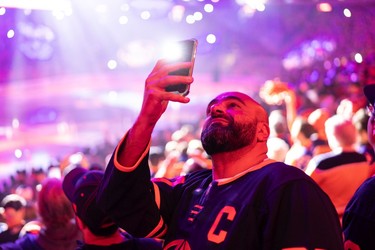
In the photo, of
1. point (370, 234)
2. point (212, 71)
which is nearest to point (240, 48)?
point (212, 71)

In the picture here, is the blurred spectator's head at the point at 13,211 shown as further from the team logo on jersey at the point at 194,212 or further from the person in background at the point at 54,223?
the team logo on jersey at the point at 194,212

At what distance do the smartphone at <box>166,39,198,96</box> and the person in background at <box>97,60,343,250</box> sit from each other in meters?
0.03

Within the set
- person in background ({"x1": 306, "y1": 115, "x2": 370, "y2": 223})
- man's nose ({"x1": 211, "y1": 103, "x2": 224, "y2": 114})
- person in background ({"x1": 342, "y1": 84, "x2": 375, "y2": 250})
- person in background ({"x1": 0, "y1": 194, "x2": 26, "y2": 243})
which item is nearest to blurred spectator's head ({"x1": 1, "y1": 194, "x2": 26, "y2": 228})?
person in background ({"x1": 0, "y1": 194, "x2": 26, "y2": 243})

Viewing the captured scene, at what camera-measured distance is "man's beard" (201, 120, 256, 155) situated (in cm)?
201

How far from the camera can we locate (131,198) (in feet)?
6.83

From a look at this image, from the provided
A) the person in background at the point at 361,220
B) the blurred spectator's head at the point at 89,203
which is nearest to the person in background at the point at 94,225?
the blurred spectator's head at the point at 89,203

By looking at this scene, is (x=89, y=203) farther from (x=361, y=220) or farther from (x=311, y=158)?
(x=311, y=158)

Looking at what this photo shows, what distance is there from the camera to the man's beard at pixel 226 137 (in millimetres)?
2012

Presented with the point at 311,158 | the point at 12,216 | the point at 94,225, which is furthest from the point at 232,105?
the point at 311,158

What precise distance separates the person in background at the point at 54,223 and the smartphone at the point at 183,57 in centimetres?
141

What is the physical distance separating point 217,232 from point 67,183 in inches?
47.5

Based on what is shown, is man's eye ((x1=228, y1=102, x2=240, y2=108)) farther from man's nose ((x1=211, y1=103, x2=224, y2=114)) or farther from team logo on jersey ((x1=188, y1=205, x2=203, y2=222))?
team logo on jersey ((x1=188, y1=205, x2=203, y2=222))

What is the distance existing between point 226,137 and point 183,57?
309 mm

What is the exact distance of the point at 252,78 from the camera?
1739cm
